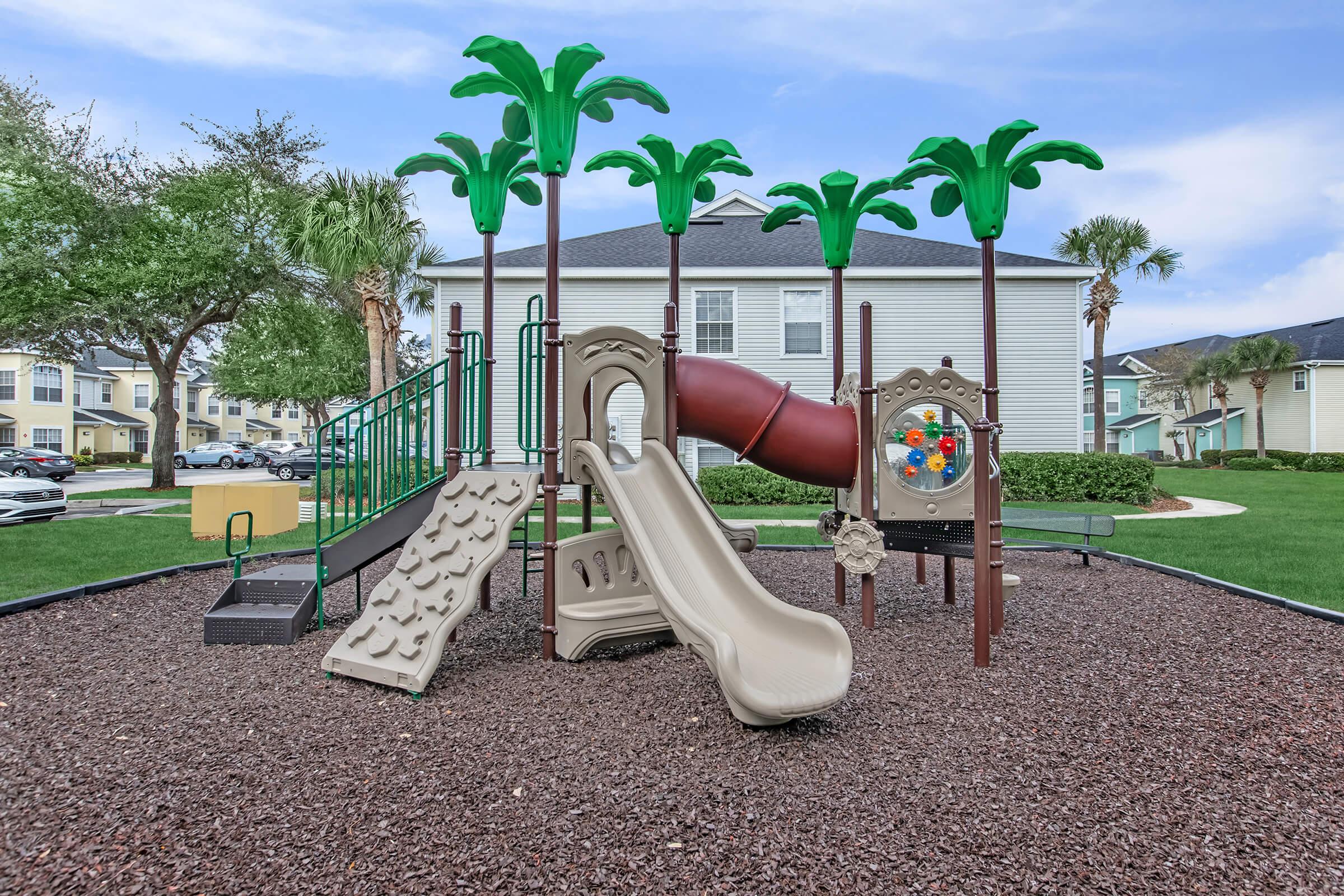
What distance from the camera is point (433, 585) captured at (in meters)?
4.91

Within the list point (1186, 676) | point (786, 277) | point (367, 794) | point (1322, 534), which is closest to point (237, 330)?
point (786, 277)

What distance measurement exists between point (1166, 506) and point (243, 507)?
18.5m

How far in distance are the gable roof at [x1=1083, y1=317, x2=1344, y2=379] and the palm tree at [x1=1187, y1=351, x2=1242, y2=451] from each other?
169cm

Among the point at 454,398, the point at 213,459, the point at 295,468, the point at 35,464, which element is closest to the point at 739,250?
the point at 454,398

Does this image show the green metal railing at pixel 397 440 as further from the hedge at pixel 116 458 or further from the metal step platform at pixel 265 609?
the hedge at pixel 116 458

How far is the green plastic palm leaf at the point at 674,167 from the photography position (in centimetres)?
692

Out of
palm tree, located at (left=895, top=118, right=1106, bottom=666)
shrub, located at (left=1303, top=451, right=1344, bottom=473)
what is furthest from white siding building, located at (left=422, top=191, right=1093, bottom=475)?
shrub, located at (left=1303, top=451, right=1344, bottom=473)

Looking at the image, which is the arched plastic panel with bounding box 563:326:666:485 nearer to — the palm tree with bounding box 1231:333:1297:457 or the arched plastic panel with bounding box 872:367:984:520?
the arched plastic panel with bounding box 872:367:984:520

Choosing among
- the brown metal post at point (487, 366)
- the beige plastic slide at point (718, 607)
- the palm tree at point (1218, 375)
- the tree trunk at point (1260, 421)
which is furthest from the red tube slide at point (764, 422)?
the palm tree at point (1218, 375)

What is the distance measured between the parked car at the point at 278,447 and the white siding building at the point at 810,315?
25646 mm

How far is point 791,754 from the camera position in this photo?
3637 millimetres

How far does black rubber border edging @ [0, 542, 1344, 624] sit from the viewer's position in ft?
21.2

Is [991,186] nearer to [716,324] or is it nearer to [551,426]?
[551,426]

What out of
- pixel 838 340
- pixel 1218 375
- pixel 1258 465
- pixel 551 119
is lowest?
pixel 1258 465
